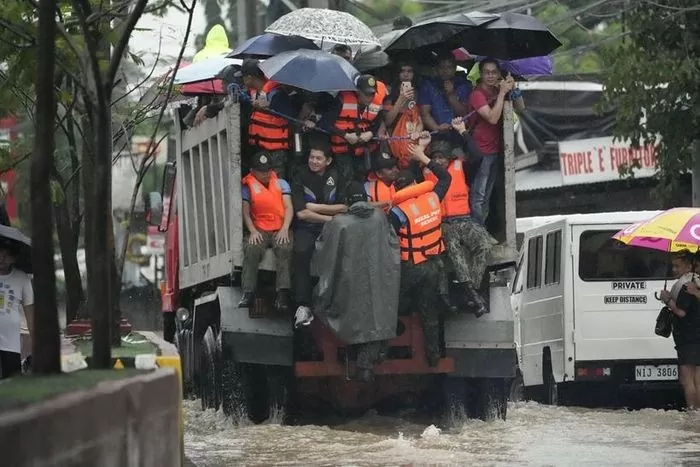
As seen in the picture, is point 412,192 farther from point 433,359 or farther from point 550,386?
point 550,386

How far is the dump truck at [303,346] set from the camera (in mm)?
13453

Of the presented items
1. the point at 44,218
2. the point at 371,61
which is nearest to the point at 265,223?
the point at 371,61

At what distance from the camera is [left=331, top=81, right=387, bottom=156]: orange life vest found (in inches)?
538

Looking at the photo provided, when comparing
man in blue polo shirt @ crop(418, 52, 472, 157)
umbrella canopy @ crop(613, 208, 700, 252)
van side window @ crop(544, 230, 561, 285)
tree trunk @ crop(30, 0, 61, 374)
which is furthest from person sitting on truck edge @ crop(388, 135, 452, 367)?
tree trunk @ crop(30, 0, 61, 374)

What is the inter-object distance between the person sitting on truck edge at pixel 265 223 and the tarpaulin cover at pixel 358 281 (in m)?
0.39

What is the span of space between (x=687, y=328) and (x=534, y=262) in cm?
328

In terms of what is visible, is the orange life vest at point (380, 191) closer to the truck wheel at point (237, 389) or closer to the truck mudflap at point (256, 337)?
the truck mudflap at point (256, 337)

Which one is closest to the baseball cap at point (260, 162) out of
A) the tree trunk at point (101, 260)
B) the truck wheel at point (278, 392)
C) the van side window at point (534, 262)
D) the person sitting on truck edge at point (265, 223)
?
the person sitting on truck edge at point (265, 223)

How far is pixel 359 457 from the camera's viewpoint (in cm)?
1183

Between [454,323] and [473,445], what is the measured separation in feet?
4.36

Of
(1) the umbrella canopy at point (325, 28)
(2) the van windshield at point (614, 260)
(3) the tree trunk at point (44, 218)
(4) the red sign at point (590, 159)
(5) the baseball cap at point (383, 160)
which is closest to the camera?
(3) the tree trunk at point (44, 218)

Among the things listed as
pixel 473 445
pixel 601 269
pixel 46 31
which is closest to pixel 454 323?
pixel 473 445

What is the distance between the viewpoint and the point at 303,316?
43.1 feet

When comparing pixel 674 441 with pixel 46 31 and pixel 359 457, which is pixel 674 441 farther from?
pixel 46 31
